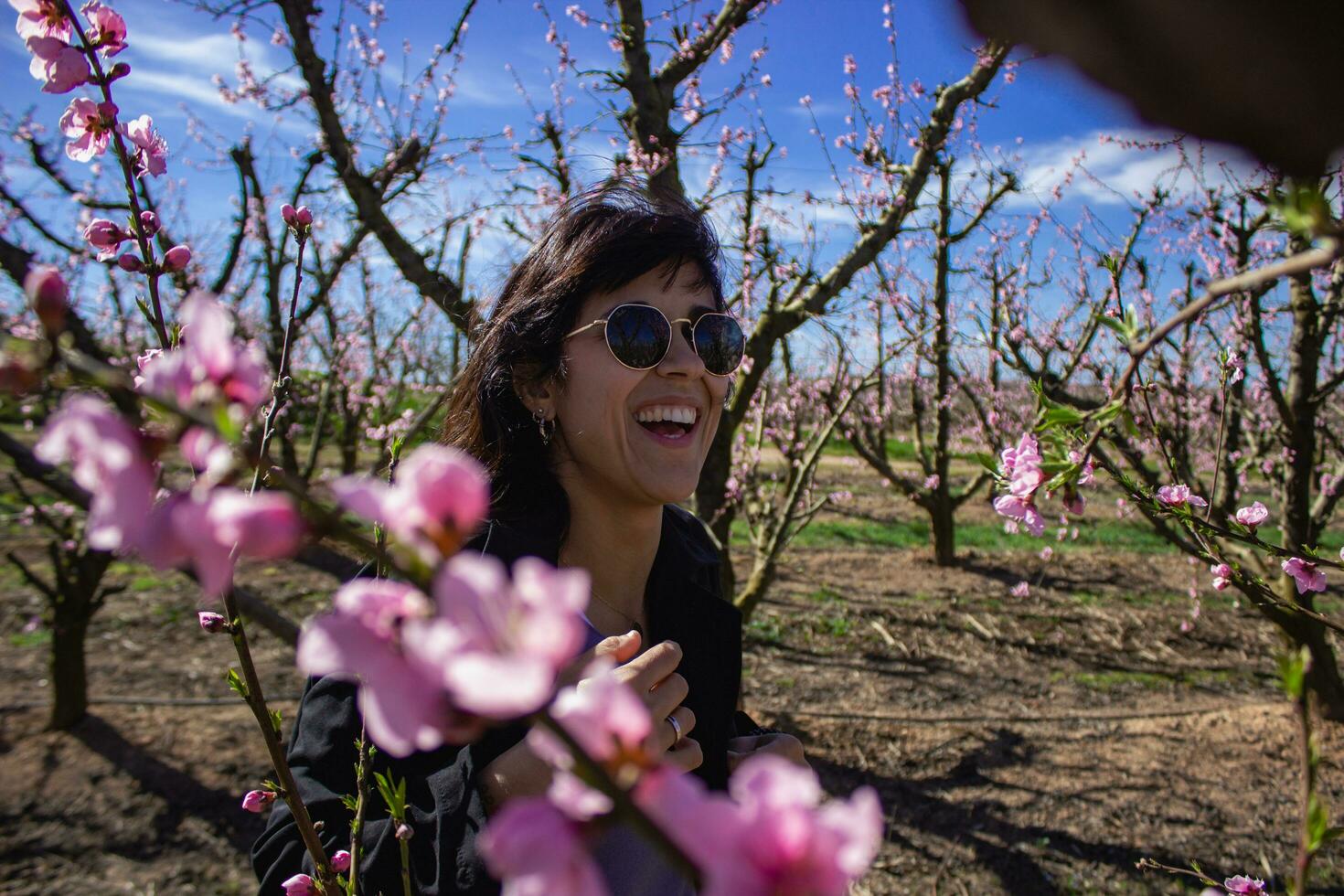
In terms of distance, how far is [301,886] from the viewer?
3.79 feet

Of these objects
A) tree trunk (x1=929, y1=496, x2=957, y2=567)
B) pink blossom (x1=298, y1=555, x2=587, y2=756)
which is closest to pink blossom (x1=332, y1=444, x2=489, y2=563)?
pink blossom (x1=298, y1=555, x2=587, y2=756)

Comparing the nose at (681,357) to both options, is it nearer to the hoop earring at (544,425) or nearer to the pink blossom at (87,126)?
the hoop earring at (544,425)

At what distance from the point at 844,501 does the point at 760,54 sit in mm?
8434

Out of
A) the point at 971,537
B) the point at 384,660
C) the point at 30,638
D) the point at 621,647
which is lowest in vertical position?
the point at 30,638

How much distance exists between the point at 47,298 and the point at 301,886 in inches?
40.3

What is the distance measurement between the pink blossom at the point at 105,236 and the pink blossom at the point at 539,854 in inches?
43.2

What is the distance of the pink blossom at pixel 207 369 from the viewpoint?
0.40 meters

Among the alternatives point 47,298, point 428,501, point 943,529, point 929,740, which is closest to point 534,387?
point 47,298

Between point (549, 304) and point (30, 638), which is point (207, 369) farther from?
point (30, 638)

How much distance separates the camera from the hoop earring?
200 centimetres

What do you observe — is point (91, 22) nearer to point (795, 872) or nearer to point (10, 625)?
point (795, 872)

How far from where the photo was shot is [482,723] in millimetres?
383

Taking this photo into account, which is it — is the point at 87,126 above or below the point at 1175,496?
above

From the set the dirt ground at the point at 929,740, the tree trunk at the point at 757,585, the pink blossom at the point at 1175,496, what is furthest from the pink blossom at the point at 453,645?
the tree trunk at the point at 757,585
